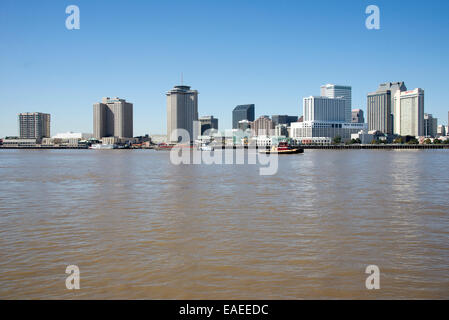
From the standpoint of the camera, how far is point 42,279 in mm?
8656

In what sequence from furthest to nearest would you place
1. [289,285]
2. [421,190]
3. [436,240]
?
[421,190], [436,240], [289,285]

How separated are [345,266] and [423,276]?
166cm

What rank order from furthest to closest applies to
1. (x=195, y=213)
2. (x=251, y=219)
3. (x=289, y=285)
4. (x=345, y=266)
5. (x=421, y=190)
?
(x=421, y=190) → (x=195, y=213) → (x=251, y=219) → (x=345, y=266) → (x=289, y=285)

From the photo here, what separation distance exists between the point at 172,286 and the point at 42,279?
9.48 ft

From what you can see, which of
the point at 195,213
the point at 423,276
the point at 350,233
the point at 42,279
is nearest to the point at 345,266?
the point at 423,276

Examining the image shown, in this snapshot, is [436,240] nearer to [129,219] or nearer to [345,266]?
[345,266]

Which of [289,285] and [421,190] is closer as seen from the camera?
[289,285]

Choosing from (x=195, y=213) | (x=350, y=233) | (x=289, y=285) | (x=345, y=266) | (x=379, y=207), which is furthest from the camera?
(x=379, y=207)

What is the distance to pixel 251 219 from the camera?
15453 millimetres
